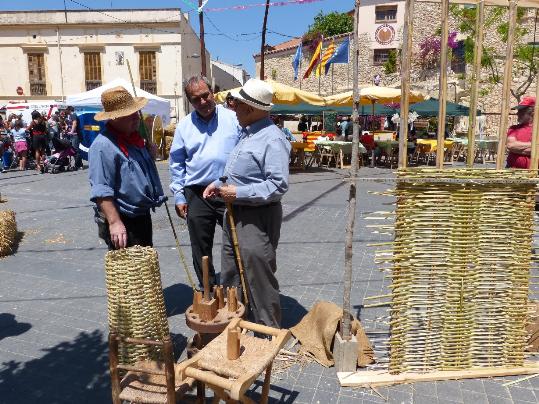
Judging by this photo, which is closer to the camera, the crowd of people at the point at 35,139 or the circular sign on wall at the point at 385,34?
the crowd of people at the point at 35,139

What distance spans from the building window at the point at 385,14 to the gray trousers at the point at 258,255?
33333mm

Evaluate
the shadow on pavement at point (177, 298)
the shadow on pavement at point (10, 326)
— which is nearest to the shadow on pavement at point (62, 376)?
the shadow on pavement at point (10, 326)

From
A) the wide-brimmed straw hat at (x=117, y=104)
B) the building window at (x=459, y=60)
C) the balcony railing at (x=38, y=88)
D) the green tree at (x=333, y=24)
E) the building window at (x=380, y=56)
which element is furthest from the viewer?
the green tree at (x=333, y=24)

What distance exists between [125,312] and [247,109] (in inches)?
57.6

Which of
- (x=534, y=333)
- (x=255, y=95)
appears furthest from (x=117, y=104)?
(x=534, y=333)

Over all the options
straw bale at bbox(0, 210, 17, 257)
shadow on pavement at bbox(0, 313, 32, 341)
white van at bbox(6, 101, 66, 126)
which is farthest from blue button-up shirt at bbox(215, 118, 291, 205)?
white van at bbox(6, 101, 66, 126)

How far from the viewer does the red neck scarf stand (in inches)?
121

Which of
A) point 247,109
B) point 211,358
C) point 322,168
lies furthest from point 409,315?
point 322,168

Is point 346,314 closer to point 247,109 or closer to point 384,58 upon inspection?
point 247,109

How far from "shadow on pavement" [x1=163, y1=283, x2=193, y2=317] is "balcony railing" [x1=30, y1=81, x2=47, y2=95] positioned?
26.6 meters

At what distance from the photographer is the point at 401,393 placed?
296 cm

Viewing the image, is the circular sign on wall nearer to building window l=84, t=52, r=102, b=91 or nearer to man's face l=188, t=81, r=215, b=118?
building window l=84, t=52, r=102, b=91

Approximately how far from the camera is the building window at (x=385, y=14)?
32312mm

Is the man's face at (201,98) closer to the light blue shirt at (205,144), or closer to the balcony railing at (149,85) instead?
the light blue shirt at (205,144)
